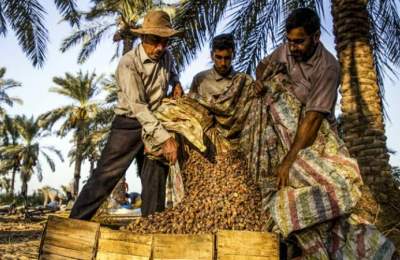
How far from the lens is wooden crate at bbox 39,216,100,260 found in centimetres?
184

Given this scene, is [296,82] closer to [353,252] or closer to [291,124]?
[291,124]

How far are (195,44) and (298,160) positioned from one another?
4.46 meters

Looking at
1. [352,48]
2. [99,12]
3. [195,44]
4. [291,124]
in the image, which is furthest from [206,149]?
[99,12]

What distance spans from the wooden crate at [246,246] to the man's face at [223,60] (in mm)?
1372

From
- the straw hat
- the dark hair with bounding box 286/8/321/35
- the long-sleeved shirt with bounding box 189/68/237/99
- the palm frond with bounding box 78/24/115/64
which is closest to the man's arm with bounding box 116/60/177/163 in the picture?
the straw hat

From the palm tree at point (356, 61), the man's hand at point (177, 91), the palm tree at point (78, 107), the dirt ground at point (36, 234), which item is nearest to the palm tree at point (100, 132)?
the palm tree at point (78, 107)

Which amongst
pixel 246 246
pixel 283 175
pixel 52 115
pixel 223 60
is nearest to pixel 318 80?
pixel 283 175

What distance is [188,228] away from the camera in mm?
2070

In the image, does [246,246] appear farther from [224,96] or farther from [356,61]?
[356,61]

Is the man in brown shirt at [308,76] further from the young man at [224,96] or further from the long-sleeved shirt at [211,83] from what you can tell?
the long-sleeved shirt at [211,83]

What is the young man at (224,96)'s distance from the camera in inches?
101

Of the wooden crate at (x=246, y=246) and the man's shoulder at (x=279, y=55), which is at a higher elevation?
the man's shoulder at (x=279, y=55)

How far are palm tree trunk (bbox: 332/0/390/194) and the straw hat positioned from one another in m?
A: 2.84

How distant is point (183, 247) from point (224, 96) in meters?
1.14
